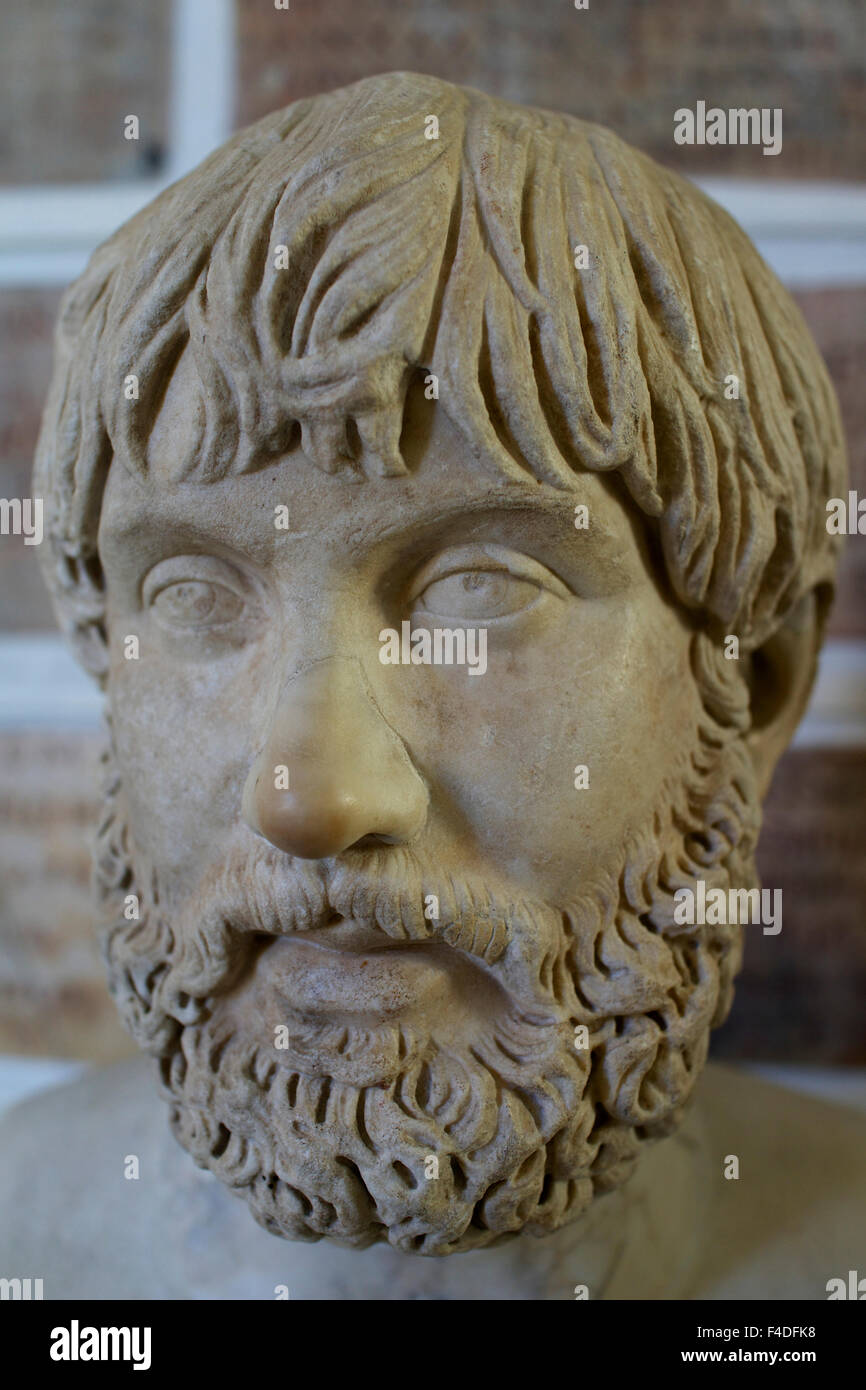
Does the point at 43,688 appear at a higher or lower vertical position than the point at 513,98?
lower

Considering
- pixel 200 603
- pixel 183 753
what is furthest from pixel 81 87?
pixel 183 753

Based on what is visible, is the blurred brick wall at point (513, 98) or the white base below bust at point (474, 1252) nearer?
the white base below bust at point (474, 1252)

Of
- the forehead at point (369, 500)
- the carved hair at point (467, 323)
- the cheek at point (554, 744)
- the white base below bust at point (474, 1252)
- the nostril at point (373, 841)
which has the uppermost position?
the carved hair at point (467, 323)

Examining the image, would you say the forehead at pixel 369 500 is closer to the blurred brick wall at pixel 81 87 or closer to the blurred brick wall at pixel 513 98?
the blurred brick wall at pixel 513 98

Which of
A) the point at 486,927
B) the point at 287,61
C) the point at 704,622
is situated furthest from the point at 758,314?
the point at 287,61

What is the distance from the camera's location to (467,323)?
124 centimetres

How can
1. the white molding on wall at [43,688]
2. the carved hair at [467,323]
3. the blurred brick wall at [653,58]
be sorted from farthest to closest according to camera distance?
1. the white molding on wall at [43,688]
2. the blurred brick wall at [653,58]
3. the carved hair at [467,323]

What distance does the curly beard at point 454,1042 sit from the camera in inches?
51.1

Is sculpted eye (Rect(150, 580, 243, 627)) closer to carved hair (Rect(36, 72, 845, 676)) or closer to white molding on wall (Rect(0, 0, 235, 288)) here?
carved hair (Rect(36, 72, 845, 676))

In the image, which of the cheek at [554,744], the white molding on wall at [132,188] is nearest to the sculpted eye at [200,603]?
the cheek at [554,744]

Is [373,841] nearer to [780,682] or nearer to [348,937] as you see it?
[348,937]

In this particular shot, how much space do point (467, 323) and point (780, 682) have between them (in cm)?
67

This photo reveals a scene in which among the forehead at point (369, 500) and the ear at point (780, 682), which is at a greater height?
the forehead at point (369, 500)
